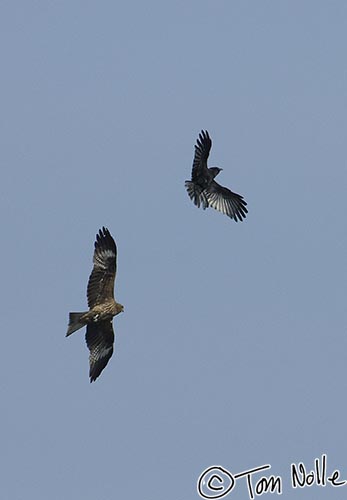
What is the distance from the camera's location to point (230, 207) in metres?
41.5

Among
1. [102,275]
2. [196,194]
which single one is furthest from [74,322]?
[196,194]

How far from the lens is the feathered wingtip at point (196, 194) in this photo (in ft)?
132

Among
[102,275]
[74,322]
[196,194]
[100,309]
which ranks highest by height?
[196,194]

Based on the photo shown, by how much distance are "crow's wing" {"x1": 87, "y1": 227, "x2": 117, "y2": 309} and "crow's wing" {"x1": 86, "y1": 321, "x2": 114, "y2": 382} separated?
0.65m

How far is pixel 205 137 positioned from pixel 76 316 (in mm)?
6258

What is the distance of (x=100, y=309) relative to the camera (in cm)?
3622

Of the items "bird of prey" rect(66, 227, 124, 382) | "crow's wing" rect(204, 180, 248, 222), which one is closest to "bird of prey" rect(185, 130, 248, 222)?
"crow's wing" rect(204, 180, 248, 222)

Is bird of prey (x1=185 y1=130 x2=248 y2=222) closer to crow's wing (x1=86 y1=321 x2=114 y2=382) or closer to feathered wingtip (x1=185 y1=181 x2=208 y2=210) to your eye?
feathered wingtip (x1=185 y1=181 x2=208 y2=210)

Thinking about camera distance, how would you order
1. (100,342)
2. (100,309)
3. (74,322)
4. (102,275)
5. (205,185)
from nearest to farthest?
(74,322) < (100,309) < (102,275) < (100,342) < (205,185)

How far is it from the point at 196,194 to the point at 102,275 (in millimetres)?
4816

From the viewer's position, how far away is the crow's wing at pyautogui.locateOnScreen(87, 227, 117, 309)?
36438mm

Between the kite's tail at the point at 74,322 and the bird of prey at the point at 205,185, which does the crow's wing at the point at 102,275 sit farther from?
the bird of prey at the point at 205,185

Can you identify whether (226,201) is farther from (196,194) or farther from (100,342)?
(100,342)

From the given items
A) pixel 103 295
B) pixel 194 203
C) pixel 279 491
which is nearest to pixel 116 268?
pixel 103 295
